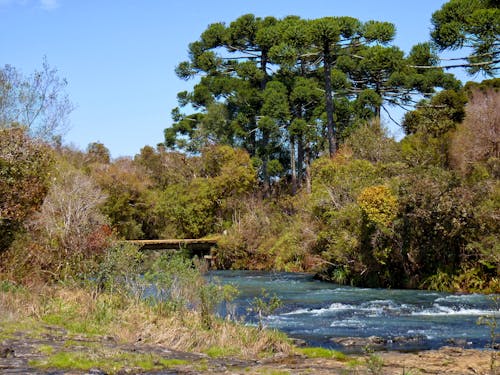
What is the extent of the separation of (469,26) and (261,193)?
24.2 metres

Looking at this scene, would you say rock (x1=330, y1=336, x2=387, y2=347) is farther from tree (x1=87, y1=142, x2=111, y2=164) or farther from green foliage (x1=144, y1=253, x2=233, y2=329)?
tree (x1=87, y1=142, x2=111, y2=164)

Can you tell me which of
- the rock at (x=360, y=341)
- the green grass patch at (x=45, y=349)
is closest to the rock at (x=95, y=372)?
the green grass patch at (x=45, y=349)

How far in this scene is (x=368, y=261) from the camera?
27.3 meters

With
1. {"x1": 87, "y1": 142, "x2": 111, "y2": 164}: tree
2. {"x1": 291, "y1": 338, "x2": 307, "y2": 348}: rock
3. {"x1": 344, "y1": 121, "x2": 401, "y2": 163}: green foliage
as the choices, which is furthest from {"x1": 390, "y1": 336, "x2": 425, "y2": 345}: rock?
{"x1": 87, "y1": 142, "x2": 111, "y2": 164}: tree

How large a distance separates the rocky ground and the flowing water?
219 centimetres

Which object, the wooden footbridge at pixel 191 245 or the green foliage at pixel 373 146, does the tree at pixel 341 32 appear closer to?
the green foliage at pixel 373 146

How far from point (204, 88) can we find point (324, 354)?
43589mm

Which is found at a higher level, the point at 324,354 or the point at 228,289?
the point at 228,289

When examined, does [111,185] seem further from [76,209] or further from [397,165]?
[76,209]

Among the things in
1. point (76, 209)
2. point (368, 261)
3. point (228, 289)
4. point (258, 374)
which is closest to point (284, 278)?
point (368, 261)

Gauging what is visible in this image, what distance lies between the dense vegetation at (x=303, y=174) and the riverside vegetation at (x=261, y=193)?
81 mm

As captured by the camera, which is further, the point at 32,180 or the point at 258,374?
the point at 32,180

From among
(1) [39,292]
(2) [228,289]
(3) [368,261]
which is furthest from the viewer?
(3) [368,261]

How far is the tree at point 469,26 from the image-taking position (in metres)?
28.2
